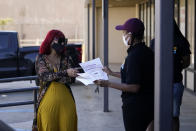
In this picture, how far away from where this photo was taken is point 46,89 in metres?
4.83

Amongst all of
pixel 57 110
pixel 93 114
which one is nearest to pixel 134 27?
pixel 57 110

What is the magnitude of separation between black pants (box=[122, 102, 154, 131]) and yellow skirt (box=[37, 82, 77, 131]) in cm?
82

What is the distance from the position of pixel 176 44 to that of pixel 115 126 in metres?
2.85

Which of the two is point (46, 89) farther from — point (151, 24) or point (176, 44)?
point (151, 24)

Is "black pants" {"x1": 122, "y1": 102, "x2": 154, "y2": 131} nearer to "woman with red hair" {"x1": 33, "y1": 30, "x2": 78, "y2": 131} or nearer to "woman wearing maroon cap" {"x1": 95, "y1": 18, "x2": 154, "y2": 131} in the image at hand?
"woman wearing maroon cap" {"x1": 95, "y1": 18, "x2": 154, "y2": 131}

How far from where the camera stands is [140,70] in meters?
4.05

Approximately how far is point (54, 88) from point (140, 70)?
1.18 meters

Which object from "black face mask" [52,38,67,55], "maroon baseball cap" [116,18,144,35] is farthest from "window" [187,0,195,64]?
"maroon baseball cap" [116,18,144,35]

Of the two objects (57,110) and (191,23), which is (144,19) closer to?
(191,23)

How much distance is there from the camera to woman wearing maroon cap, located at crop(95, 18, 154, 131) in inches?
160

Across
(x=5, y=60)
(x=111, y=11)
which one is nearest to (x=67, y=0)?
(x=111, y=11)

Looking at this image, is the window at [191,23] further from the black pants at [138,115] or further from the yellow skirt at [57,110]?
the black pants at [138,115]

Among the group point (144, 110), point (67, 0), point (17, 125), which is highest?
point (67, 0)

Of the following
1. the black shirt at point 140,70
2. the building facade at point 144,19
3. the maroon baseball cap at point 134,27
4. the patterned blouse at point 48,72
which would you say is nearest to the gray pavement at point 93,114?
the building facade at point 144,19
